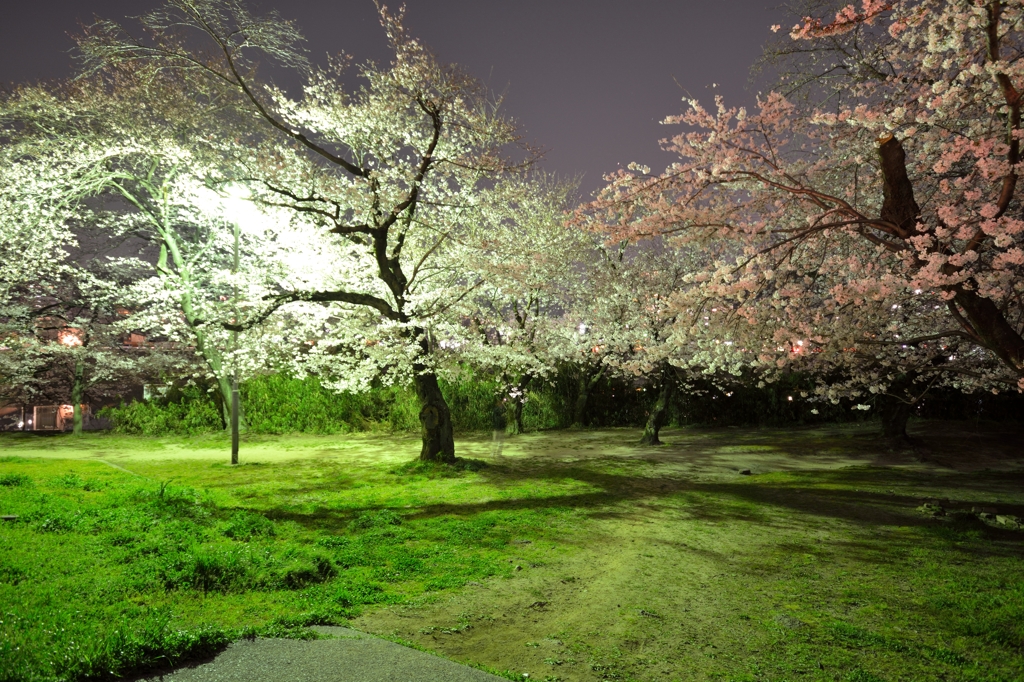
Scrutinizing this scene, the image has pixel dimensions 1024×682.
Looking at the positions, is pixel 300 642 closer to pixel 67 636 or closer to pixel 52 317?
pixel 67 636

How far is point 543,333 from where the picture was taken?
1741cm

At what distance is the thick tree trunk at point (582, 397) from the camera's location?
1966cm

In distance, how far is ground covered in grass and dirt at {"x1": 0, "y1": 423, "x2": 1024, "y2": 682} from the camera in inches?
172

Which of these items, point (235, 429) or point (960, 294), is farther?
point (235, 429)

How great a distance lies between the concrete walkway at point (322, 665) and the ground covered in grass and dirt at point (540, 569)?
0.21 metres

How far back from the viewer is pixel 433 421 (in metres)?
12.7

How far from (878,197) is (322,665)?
1010 centimetres

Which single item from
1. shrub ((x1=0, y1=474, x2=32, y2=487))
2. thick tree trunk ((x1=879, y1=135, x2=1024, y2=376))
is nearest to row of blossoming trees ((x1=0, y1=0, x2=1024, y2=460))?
thick tree trunk ((x1=879, y1=135, x2=1024, y2=376))

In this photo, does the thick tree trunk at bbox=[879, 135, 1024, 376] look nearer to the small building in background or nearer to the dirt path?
the dirt path

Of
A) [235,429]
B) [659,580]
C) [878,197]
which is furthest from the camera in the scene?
[235,429]

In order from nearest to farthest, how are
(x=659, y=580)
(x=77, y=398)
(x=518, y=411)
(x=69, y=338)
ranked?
1. (x=659, y=580)
2. (x=77, y=398)
3. (x=69, y=338)
4. (x=518, y=411)

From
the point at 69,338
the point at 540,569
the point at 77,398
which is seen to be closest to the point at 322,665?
the point at 540,569

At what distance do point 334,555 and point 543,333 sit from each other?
11486mm

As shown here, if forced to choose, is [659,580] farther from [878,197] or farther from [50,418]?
[50,418]
